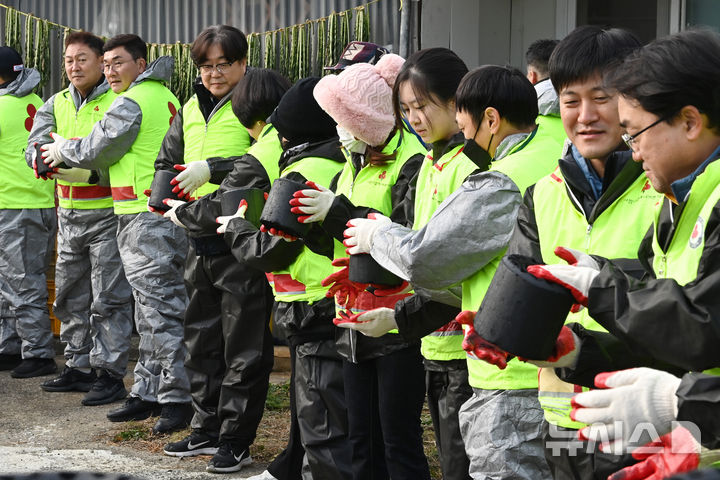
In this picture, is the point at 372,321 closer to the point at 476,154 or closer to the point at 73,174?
the point at 476,154

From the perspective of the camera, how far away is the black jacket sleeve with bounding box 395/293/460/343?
3424mm

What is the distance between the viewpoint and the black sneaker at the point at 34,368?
742 centimetres

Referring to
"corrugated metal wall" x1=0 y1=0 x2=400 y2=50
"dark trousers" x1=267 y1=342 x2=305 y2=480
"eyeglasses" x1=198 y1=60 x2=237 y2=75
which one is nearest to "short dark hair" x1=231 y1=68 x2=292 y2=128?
"eyeglasses" x1=198 y1=60 x2=237 y2=75

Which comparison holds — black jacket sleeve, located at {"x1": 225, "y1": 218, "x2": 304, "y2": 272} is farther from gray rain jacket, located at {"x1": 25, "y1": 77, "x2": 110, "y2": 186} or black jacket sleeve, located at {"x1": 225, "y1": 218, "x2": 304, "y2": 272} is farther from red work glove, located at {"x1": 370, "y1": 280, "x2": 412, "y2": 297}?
gray rain jacket, located at {"x1": 25, "y1": 77, "x2": 110, "y2": 186}

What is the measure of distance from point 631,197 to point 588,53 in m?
0.42

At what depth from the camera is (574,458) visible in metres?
2.60

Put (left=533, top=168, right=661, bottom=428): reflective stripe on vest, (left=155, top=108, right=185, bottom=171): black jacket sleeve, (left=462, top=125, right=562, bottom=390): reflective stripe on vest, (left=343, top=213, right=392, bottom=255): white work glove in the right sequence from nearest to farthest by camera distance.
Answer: (left=533, top=168, right=661, bottom=428): reflective stripe on vest < (left=462, top=125, right=562, bottom=390): reflective stripe on vest < (left=343, top=213, right=392, bottom=255): white work glove < (left=155, top=108, right=185, bottom=171): black jacket sleeve

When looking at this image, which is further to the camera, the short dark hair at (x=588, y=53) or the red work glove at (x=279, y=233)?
the red work glove at (x=279, y=233)

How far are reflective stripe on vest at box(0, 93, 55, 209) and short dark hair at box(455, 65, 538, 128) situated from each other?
16.2ft

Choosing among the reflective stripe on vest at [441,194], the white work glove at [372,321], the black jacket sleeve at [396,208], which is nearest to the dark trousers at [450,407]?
the reflective stripe on vest at [441,194]

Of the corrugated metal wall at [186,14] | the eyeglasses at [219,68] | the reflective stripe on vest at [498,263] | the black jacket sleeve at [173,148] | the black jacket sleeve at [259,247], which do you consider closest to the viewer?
the reflective stripe on vest at [498,263]

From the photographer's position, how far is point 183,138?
575cm

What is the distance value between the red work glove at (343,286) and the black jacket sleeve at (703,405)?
1.86 metres

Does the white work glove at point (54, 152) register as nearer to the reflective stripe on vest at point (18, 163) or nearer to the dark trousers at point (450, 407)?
the reflective stripe on vest at point (18, 163)
